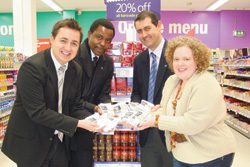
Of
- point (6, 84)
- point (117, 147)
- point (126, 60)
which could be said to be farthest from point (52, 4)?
point (117, 147)

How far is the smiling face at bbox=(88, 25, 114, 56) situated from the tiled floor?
304cm

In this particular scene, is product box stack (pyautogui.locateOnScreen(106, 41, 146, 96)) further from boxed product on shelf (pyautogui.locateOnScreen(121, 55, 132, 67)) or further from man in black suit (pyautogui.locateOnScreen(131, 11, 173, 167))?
man in black suit (pyautogui.locateOnScreen(131, 11, 173, 167))

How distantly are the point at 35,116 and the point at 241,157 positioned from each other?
173 inches

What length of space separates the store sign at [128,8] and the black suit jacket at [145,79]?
4.05 ft

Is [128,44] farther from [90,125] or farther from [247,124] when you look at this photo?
[247,124]

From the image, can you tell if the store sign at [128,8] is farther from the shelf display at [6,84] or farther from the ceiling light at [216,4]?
the ceiling light at [216,4]

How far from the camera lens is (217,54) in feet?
28.9

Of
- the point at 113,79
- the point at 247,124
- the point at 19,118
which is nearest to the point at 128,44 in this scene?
the point at 113,79

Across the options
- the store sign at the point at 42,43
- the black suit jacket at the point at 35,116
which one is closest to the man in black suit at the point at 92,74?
the black suit jacket at the point at 35,116

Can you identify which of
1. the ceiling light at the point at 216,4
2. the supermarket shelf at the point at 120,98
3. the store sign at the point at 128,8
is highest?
the ceiling light at the point at 216,4

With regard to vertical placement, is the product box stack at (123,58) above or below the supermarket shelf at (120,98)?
above

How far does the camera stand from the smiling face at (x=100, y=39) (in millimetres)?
2410

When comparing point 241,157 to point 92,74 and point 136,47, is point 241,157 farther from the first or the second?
point 92,74

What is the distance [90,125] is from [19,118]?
1.99 ft
